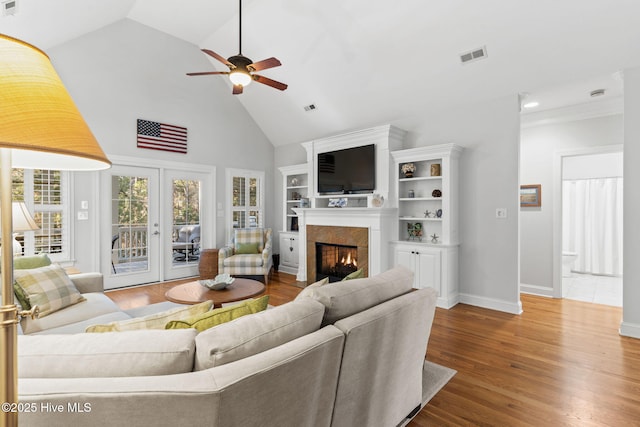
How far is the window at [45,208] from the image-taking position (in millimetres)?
4293

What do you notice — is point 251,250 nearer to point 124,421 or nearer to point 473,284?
point 473,284

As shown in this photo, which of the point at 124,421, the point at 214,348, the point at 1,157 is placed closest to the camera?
the point at 1,157

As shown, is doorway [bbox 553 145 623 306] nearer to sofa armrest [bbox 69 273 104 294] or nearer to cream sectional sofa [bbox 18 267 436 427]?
cream sectional sofa [bbox 18 267 436 427]

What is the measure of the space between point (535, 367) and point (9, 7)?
538 cm

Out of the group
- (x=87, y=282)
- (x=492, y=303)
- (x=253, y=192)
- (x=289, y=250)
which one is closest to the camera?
(x=87, y=282)

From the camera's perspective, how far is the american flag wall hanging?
5219 mm

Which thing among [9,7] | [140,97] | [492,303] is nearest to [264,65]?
[9,7]

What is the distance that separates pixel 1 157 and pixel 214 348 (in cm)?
75

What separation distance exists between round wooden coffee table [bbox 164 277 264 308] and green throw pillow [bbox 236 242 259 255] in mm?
2269

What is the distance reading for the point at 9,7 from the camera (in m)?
2.74

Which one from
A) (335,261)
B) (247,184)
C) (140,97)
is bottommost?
(335,261)

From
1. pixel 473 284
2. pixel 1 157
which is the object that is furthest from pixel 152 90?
pixel 473 284

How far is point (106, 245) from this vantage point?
16.3 ft

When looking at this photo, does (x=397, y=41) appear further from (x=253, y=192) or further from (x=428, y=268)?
(x=253, y=192)
